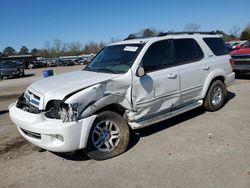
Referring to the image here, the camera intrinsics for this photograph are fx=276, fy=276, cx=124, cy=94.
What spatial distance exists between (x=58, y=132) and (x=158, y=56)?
2.50m

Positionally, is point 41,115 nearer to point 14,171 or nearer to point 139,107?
point 14,171

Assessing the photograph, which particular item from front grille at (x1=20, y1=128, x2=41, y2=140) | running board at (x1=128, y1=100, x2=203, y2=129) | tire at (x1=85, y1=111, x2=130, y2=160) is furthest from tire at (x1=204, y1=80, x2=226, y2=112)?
front grille at (x1=20, y1=128, x2=41, y2=140)

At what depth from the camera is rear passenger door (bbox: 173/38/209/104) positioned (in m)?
5.74

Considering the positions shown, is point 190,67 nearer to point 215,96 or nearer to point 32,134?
point 215,96

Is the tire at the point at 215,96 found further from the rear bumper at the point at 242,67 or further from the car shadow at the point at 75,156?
the rear bumper at the point at 242,67

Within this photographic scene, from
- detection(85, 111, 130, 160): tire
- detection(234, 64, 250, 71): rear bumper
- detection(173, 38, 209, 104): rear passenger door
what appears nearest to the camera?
detection(85, 111, 130, 160): tire

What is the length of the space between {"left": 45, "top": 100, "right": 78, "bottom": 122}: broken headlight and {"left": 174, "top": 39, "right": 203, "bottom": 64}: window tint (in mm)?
2610

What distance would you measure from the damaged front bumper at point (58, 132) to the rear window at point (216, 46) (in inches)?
150

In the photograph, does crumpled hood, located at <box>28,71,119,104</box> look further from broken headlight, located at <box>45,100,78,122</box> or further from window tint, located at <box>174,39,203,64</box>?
window tint, located at <box>174,39,203,64</box>

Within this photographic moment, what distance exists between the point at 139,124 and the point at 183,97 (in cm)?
140

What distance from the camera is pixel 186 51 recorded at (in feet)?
19.7

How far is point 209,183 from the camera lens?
3.54m

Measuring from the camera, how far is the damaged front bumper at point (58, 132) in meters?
3.96

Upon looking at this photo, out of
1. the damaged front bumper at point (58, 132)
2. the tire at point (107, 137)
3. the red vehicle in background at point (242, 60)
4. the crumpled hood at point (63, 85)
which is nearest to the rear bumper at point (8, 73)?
the red vehicle in background at point (242, 60)
